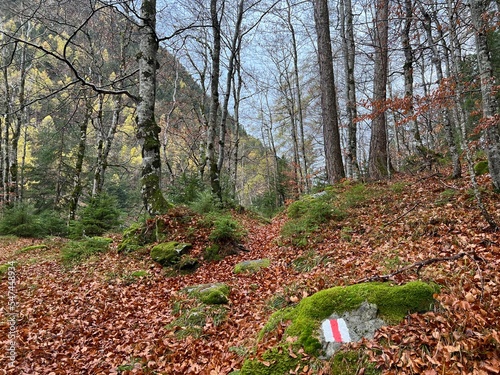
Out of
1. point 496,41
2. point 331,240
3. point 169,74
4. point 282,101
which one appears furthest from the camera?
point 282,101

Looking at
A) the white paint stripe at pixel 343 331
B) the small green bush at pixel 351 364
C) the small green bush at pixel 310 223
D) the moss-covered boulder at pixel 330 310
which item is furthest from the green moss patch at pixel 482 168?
the small green bush at pixel 351 364

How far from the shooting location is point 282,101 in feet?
85.2

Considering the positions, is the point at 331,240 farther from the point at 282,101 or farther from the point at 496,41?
the point at 282,101

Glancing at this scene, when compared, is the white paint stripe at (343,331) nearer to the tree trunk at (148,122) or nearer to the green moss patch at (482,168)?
the tree trunk at (148,122)

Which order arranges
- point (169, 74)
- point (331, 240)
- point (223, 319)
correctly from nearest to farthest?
point (223, 319), point (331, 240), point (169, 74)

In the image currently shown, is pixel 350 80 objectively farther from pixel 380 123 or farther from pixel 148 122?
pixel 148 122

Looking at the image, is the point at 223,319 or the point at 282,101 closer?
the point at 223,319

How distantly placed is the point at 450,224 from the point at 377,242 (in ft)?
4.04

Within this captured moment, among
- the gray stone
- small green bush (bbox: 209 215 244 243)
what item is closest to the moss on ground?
the gray stone

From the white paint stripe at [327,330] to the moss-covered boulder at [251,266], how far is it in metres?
3.23

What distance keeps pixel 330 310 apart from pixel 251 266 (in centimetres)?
328

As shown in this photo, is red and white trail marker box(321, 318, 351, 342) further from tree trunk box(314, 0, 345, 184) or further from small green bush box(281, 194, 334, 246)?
tree trunk box(314, 0, 345, 184)

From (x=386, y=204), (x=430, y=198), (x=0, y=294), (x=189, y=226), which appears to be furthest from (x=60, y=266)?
(x=430, y=198)

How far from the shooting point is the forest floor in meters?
2.57
